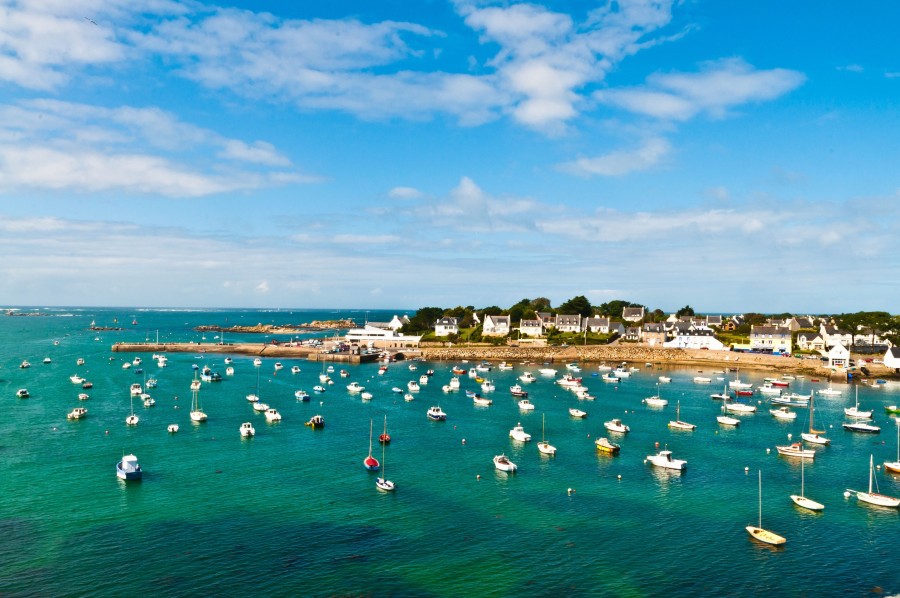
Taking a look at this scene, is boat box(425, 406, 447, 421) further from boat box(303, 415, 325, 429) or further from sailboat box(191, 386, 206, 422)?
sailboat box(191, 386, 206, 422)

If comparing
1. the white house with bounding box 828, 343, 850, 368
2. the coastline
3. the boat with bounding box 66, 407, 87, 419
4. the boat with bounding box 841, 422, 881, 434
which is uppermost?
the white house with bounding box 828, 343, 850, 368

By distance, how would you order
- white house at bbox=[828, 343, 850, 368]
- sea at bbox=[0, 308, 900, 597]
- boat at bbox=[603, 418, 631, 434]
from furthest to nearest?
1. white house at bbox=[828, 343, 850, 368]
2. boat at bbox=[603, 418, 631, 434]
3. sea at bbox=[0, 308, 900, 597]

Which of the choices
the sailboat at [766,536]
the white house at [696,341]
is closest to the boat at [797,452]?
the sailboat at [766,536]

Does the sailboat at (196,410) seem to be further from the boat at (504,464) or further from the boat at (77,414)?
the boat at (504,464)

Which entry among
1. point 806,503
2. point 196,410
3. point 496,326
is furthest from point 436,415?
point 496,326

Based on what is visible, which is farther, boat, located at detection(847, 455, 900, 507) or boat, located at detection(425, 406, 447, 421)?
boat, located at detection(425, 406, 447, 421)

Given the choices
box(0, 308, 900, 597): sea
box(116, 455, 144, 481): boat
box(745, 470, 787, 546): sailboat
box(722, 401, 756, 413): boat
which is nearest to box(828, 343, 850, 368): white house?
box(0, 308, 900, 597): sea

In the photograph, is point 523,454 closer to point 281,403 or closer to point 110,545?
point 110,545
